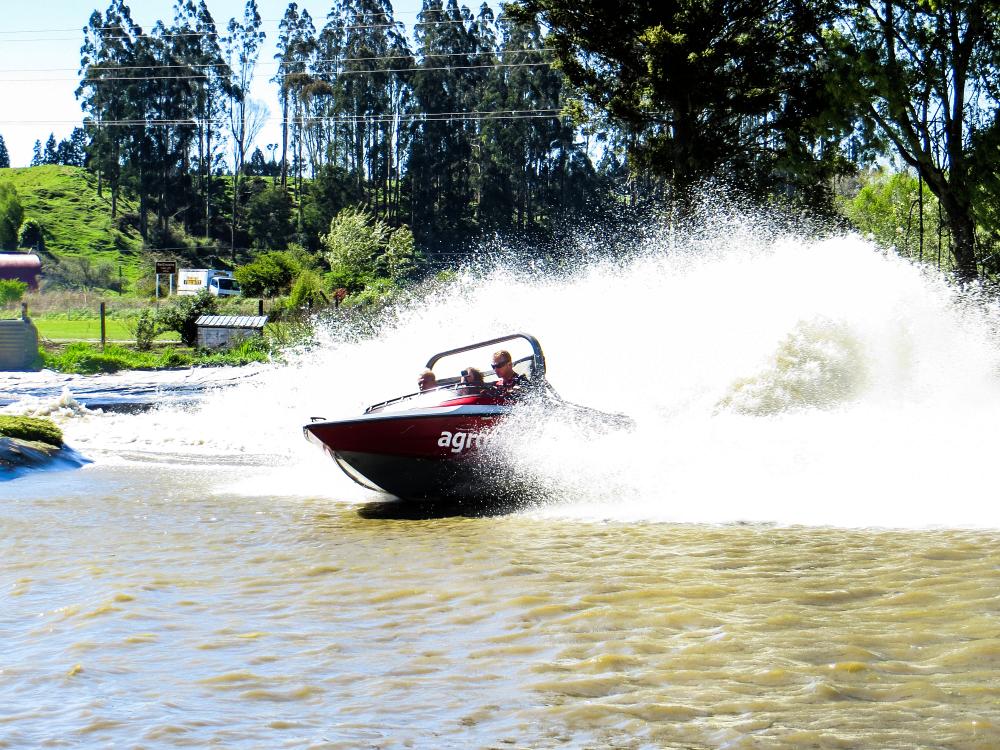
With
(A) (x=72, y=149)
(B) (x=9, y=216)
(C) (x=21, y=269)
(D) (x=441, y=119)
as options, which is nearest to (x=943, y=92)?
(C) (x=21, y=269)

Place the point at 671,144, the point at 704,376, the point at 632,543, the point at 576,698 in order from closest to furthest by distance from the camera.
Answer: the point at 576,698 < the point at 632,543 < the point at 704,376 < the point at 671,144

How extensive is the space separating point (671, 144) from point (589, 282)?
1079 centimetres

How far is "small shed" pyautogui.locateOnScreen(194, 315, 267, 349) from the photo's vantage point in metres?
34.4

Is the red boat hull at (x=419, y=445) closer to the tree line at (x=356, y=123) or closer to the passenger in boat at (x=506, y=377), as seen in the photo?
the passenger in boat at (x=506, y=377)

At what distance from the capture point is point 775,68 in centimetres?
2744

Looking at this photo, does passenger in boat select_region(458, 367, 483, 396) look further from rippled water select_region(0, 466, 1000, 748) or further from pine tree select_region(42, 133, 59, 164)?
pine tree select_region(42, 133, 59, 164)

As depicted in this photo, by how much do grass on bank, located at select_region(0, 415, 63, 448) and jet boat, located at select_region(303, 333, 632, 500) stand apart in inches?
261

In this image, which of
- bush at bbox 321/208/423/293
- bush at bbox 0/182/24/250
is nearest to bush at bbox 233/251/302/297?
bush at bbox 321/208/423/293

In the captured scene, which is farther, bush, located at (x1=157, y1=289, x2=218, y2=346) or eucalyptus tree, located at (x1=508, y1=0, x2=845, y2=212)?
bush, located at (x1=157, y1=289, x2=218, y2=346)

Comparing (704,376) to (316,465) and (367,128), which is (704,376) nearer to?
(316,465)

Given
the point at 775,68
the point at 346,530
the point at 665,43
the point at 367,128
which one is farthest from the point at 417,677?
the point at 367,128

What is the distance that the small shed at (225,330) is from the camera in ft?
113

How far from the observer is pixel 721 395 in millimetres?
14562

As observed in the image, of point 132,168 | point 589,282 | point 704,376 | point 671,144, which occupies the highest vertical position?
point 132,168
